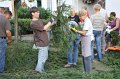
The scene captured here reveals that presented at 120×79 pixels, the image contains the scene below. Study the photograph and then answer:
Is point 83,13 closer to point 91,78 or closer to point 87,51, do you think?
point 87,51

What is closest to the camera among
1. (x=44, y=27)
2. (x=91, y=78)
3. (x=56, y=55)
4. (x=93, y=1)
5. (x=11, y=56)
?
(x=91, y=78)

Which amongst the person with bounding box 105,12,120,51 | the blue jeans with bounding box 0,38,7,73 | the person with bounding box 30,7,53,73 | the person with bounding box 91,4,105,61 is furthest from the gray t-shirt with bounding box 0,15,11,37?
the person with bounding box 105,12,120,51

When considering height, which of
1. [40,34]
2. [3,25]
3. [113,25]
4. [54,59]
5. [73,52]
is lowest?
[54,59]

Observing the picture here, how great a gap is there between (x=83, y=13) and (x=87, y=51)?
2.98ft

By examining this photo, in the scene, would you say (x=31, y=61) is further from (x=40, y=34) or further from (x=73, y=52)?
(x=40, y=34)

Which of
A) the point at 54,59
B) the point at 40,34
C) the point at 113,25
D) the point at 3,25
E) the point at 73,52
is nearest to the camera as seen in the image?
the point at 40,34

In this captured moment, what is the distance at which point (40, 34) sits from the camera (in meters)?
9.21

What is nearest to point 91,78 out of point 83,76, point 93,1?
point 83,76

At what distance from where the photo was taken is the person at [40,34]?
910cm

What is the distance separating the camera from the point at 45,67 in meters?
10.1

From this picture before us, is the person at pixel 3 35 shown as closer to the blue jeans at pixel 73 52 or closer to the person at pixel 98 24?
the blue jeans at pixel 73 52

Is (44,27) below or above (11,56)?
above

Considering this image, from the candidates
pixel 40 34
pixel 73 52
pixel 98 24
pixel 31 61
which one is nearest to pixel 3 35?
pixel 40 34

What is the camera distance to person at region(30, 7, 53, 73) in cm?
910
